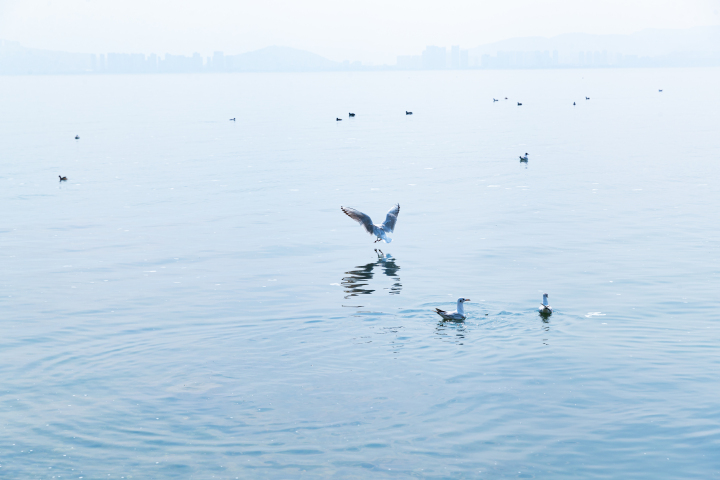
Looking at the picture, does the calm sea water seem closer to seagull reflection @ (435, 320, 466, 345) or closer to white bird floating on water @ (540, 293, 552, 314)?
seagull reflection @ (435, 320, 466, 345)

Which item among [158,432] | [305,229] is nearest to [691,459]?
[158,432]

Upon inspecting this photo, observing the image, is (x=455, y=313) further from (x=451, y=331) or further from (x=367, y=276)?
(x=367, y=276)

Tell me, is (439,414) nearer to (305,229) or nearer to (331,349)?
(331,349)

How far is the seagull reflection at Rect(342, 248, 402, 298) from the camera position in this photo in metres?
28.0

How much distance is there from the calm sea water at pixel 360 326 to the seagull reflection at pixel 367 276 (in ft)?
0.63

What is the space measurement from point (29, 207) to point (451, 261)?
27316 mm

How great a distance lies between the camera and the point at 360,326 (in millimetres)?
23672

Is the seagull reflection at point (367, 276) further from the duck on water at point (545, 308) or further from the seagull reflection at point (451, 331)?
the duck on water at point (545, 308)

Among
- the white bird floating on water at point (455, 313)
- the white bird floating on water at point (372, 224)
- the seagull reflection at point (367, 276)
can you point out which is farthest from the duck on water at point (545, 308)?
the white bird floating on water at point (372, 224)

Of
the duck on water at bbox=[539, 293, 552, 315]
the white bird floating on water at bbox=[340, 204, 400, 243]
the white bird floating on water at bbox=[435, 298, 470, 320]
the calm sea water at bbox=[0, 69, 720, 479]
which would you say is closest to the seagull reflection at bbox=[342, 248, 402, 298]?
the calm sea water at bbox=[0, 69, 720, 479]

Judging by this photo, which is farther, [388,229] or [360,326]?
[388,229]

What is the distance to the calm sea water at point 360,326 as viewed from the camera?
16250mm

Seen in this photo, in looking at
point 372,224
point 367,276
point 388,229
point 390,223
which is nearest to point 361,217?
point 372,224

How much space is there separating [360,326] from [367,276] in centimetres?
666
